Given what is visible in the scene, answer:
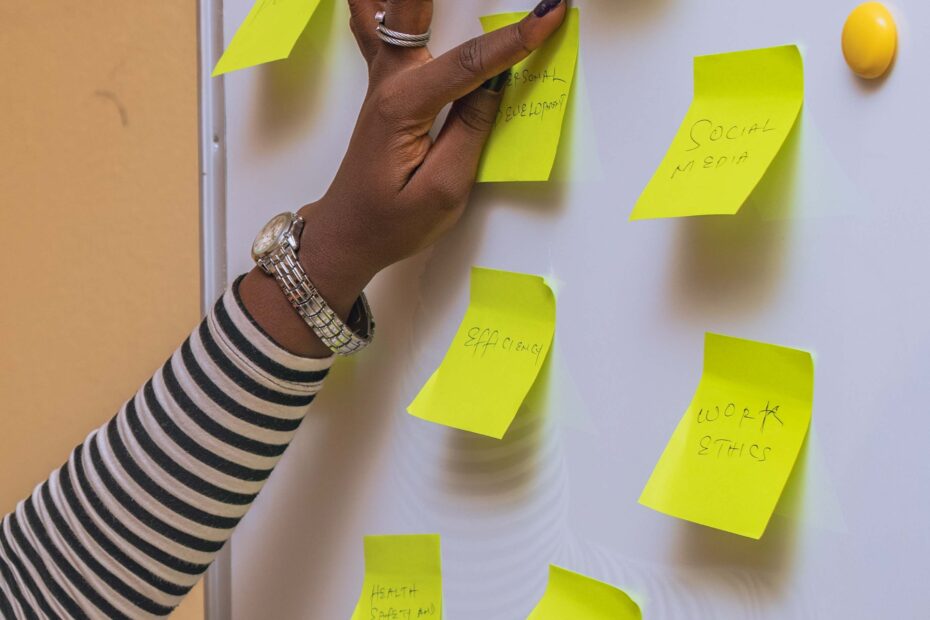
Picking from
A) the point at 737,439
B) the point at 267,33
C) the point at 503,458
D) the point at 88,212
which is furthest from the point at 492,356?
the point at 88,212

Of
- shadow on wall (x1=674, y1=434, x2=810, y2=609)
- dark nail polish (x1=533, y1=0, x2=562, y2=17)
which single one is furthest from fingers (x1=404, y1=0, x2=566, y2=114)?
shadow on wall (x1=674, y1=434, x2=810, y2=609)

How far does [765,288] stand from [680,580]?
15 cm

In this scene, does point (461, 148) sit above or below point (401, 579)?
above

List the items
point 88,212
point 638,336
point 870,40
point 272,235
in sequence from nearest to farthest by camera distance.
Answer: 1. point 870,40
2. point 638,336
3. point 272,235
4. point 88,212

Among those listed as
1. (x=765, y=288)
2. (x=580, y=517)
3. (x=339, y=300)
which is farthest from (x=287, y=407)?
(x=765, y=288)

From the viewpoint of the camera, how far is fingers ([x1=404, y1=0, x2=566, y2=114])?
482 millimetres

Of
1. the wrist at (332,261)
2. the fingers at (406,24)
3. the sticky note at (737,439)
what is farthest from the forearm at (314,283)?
the sticky note at (737,439)

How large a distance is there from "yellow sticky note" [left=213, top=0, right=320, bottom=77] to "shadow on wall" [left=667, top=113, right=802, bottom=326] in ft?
1.00

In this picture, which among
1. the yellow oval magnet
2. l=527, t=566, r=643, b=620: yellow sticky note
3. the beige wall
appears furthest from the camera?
the beige wall

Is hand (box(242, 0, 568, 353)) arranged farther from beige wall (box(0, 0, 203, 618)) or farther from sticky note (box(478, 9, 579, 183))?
beige wall (box(0, 0, 203, 618))

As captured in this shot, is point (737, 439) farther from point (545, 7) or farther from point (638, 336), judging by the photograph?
point (545, 7)

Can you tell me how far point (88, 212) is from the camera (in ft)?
2.97

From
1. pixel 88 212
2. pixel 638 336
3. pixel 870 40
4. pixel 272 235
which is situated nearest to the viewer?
pixel 870 40

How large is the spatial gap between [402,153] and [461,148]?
0.03 metres
